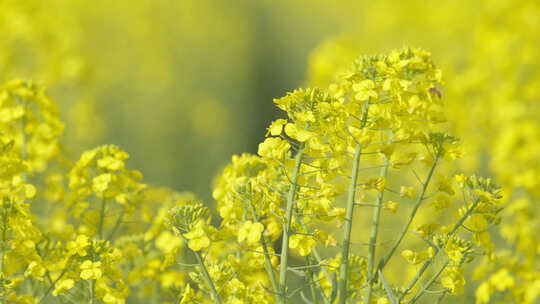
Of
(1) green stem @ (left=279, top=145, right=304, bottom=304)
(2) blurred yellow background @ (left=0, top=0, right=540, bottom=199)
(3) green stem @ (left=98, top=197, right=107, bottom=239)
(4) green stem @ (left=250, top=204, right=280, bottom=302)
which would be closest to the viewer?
(1) green stem @ (left=279, top=145, right=304, bottom=304)

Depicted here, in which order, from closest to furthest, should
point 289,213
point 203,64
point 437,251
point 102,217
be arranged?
1. point 289,213
2. point 437,251
3. point 102,217
4. point 203,64

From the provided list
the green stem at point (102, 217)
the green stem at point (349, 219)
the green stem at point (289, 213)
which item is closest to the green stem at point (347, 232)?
the green stem at point (349, 219)

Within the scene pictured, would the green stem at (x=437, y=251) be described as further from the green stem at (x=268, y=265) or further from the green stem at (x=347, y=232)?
the green stem at (x=268, y=265)

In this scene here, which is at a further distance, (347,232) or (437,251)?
(437,251)

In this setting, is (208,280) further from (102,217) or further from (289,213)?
(102,217)

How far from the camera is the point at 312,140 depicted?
2037mm

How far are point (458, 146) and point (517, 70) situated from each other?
3.62 m

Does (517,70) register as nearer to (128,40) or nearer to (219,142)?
(219,142)

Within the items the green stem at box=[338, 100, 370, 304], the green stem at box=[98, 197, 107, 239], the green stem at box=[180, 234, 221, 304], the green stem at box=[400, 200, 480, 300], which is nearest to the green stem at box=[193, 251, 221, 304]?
the green stem at box=[180, 234, 221, 304]

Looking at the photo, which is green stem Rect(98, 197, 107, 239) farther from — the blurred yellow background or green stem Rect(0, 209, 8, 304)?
the blurred yellow background

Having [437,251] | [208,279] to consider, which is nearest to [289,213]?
[208,279]

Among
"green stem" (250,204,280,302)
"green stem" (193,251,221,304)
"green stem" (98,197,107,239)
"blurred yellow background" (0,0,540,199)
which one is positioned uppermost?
"blurred yellow background" (0,0,540,199)

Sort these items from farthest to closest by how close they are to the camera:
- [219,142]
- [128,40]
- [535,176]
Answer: [128,40]
[219,142]
[535,176]

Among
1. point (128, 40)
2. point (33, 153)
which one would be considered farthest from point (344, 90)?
point (128, 40)
